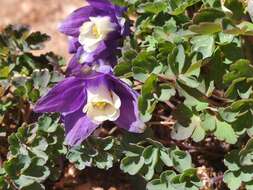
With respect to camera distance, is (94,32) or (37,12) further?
(37,12)

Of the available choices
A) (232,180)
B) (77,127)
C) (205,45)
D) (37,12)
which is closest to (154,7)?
(205,45)

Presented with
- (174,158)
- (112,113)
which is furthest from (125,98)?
(174,158)

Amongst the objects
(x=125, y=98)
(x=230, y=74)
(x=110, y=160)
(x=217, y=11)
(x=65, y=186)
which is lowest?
(x=65, y=186)

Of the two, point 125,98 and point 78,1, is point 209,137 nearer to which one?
point 125,98

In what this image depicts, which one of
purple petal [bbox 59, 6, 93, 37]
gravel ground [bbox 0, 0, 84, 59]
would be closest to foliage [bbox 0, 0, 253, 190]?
purple petal [bbox 59, 6, 93, 37]

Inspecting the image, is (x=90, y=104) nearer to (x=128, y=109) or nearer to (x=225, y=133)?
(x=128, y=109)

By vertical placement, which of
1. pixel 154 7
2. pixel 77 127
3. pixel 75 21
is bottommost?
pixel 77 127

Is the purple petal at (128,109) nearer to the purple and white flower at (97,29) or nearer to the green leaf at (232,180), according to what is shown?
the purple and white flower at (97,29)
